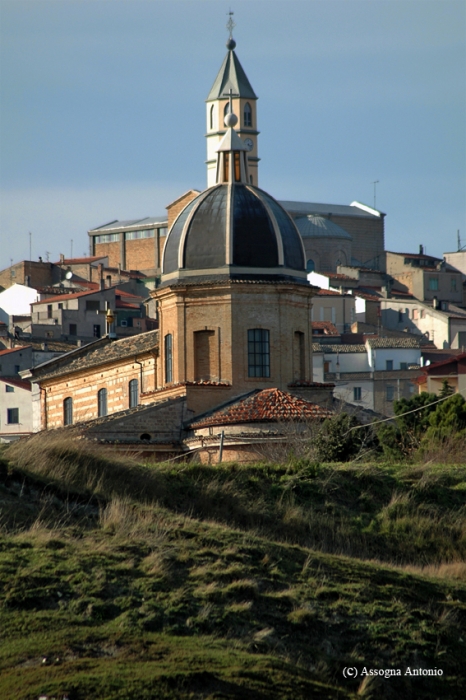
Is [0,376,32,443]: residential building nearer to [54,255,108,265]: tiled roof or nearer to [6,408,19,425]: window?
[6,408,19,425]: window

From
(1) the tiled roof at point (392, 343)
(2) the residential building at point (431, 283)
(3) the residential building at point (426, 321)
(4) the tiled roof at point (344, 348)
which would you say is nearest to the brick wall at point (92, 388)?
(4) the tiled roof at point (344, 348)

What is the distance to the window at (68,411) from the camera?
4623 centimetres

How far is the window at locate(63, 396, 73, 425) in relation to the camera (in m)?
46.2

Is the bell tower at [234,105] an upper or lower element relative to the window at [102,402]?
upper

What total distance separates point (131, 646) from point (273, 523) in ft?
20.7

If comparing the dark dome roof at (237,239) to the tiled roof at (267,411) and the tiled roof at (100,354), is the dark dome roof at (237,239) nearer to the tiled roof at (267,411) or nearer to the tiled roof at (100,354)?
the tiled roof at (267,411)

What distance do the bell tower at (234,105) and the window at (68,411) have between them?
55806 millimetres

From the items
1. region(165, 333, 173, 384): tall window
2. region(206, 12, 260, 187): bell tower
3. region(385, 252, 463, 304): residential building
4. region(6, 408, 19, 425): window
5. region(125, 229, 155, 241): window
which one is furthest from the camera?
region(125, 229, 155, 241): window

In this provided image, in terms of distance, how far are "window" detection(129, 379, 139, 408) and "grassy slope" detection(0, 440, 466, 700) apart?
2096cm

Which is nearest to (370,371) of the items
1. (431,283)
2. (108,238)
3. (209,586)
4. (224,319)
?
(431,283)

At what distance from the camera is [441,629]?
592 inches

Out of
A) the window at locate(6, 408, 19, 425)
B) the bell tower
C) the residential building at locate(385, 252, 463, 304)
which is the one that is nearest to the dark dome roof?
the window at locate(6, 408, 19, 425)

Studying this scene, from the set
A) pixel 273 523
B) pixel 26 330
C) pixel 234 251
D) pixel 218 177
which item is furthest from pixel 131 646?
pixel 26 330

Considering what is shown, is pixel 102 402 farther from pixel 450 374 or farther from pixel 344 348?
Result: pixel 344 348
